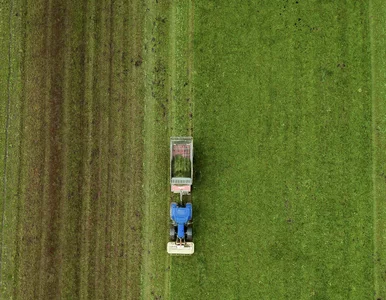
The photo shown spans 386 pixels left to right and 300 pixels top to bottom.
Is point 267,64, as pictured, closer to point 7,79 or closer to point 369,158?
point 369,158

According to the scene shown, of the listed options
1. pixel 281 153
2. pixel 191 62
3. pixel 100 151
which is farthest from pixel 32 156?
pixel 281 153

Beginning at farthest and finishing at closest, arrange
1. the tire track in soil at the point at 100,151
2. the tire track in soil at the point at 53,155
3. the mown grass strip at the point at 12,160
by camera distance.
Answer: the mown grass strip at the point at 12,160 → the tire track in soil at the point at 53,155 → the tire track in soil at the point at 100,151

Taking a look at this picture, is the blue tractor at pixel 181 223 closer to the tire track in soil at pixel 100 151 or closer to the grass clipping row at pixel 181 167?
the grass clipping row at pixel 181 167

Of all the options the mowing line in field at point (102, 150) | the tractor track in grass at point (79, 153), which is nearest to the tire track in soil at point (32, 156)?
the tractor track in grass at point (79, 153)

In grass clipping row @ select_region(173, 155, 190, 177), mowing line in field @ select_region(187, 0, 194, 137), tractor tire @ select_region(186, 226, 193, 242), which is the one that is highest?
mowing line in field @ select_region(187, 0, 194, 137)

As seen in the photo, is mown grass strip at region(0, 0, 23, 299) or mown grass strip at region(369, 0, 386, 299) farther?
mown grass strip at region(0, 0, 23, 299)

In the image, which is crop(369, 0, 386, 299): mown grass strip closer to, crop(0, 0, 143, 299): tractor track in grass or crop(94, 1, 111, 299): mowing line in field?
crop(0, 0, 143, 299): tractor track in grass

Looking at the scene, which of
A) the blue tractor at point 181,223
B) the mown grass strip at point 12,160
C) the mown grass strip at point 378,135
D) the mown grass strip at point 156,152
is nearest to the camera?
the blue tractor at point 181,223

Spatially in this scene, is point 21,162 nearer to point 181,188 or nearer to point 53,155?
point 53,155

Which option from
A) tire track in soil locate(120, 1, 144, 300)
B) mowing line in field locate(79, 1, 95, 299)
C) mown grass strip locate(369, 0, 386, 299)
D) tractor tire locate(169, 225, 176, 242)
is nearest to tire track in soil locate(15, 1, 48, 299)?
mowing line in field locate(79, 1, 95, 299)
